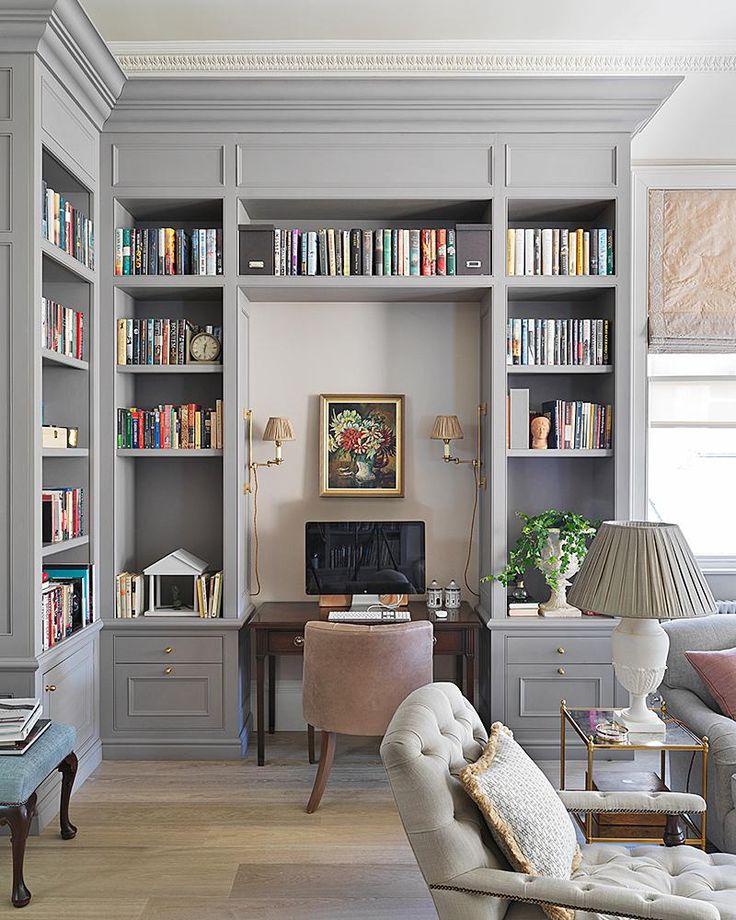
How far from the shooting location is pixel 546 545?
3.82 m

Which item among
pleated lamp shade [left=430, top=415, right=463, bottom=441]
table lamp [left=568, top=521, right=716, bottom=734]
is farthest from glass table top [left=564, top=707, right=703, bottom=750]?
pleated lamp shade [left=430, top=415, right=463, bottom=441]

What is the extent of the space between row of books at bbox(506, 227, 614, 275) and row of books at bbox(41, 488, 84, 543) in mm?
2240

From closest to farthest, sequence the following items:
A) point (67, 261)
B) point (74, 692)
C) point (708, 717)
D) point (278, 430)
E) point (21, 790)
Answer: point (21, 790) < point (708, 717) < point (67, 261) < point (74, 692) < point (278, 430)

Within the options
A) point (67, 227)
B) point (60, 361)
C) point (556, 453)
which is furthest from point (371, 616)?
point (67, 227)

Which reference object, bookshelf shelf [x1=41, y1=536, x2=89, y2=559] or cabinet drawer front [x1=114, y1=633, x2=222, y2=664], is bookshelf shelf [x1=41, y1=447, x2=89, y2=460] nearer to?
bookshelf shelf [x1=41, y1=536, x2=89, y2=559]

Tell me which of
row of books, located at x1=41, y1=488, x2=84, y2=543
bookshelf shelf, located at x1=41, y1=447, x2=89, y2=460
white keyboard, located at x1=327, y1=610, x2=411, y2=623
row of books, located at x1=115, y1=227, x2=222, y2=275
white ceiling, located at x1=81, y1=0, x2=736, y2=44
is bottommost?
white keyboard, located at x1=327, y1=610, x2=411, y2=623

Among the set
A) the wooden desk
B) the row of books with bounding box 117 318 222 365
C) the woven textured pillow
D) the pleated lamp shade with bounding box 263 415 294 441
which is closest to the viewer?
the woven textured pillow

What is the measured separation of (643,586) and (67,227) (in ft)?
8.86

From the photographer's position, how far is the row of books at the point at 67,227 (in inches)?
127

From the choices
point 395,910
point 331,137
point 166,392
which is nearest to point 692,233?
point 331,137

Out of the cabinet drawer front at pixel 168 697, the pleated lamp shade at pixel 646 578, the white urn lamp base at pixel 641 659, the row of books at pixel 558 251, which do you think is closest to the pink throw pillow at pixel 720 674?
the white urn lamp base at pixel 641 659

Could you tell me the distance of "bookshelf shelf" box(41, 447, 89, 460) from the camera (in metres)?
3.27

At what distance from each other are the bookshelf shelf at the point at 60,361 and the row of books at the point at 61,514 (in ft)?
1.79

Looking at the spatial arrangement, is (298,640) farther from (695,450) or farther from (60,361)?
(695,450)
